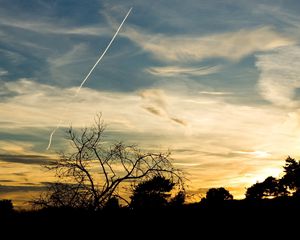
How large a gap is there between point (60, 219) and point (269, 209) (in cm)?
843

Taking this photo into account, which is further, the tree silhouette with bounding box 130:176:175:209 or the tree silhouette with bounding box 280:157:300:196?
the tree silhouette with bounding box 280:157:300:196

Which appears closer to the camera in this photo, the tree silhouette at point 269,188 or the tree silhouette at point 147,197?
the tree silhouette at point 147,197

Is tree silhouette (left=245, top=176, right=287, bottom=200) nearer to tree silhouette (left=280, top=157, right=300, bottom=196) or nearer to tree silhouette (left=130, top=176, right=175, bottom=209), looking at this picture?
tree silhouette (left=280, top=157, right=300, bottom=196)

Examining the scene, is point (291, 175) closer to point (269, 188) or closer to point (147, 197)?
point (269, 188)

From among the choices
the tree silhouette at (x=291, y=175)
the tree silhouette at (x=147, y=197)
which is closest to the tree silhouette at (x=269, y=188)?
the tree silhouette at (x=291, y=175)

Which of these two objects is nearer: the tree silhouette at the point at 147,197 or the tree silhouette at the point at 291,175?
the tree silhouette at the point at 147,197

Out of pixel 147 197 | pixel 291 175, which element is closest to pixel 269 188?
pixel 291 175

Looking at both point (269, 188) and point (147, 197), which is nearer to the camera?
point (147, 197)

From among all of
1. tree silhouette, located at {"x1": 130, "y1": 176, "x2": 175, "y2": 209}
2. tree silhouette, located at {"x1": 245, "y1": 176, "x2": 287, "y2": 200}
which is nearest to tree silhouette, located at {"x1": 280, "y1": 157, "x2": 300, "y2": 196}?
tree silhouette, located at {"x1": 245, "y1": 176, "x2": 287, "y2": 200}

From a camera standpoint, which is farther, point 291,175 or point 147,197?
point 291,175

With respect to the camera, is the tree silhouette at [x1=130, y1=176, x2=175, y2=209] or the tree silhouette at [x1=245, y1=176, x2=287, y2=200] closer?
the tree silhouette at [x1=130, y1=176, x2=175, y2=209]

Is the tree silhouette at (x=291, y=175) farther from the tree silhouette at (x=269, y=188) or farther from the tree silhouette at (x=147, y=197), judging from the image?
the tree silhouette at (x=147, y=197)

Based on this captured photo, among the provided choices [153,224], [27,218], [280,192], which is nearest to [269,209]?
[153,224]

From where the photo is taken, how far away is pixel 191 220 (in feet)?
49.3
